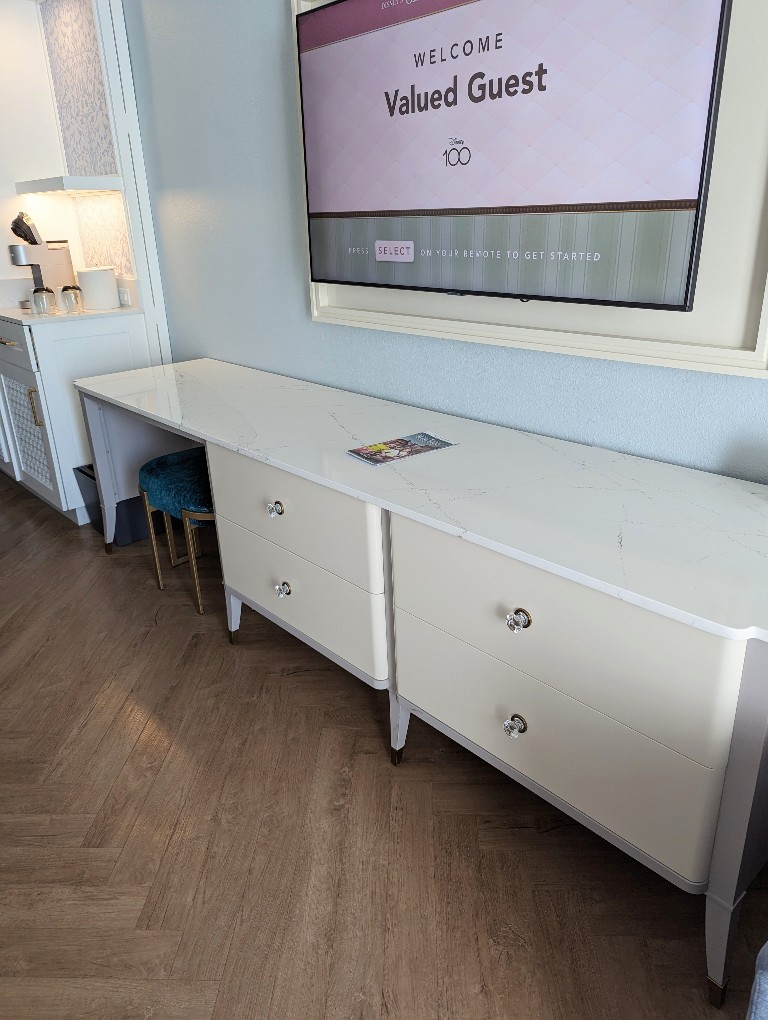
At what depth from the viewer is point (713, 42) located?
1292 millimetres

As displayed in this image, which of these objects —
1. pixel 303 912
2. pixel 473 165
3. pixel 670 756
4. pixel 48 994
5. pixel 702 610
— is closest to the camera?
pixel 702 610

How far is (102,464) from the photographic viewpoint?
2.95 metres

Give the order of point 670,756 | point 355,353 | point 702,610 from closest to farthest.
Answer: point 702,610 < point 670,756 < point 355,353

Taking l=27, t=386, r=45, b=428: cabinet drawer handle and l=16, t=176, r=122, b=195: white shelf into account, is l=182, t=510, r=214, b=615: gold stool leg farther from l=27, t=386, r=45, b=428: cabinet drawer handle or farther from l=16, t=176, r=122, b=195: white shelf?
l=16, t=176, r=122, b=195: white shelf

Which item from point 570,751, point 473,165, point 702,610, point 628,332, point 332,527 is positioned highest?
point 473,165

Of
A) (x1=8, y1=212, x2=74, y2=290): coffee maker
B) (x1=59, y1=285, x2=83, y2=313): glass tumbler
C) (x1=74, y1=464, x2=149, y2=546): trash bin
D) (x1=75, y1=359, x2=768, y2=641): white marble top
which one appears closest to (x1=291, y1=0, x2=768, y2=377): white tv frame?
(x1=75, y1=359, x2=768, y2=641): white marble top

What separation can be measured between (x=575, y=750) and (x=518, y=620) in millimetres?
252

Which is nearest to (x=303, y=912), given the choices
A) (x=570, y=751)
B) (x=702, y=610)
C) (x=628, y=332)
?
(x=570, y=751)

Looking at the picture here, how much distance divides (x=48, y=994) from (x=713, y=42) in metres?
2.03

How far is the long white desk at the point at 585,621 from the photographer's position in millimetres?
1134

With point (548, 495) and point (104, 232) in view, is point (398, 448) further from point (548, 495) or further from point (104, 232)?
point (104, 232)

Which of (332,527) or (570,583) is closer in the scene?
(570,583)

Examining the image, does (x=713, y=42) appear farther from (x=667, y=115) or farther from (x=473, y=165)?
(x=473, y=165)

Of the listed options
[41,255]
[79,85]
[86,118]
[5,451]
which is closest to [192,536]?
[5,451]
